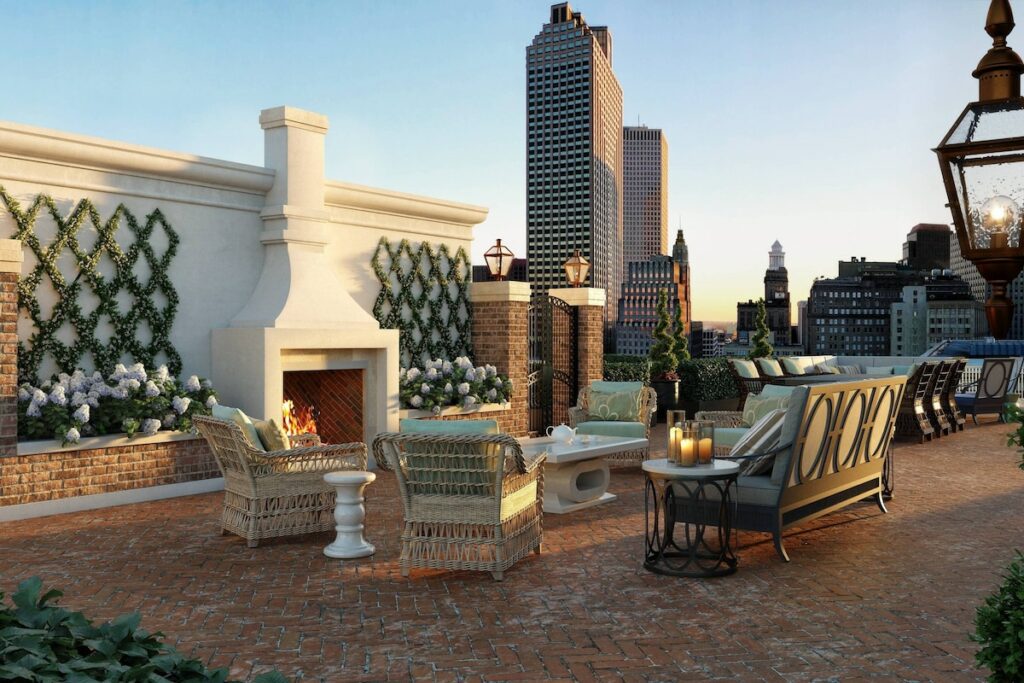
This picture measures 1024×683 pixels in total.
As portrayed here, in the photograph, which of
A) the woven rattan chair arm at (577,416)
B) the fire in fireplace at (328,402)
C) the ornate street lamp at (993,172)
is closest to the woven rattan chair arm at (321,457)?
the fire in fireplace at (328,402)

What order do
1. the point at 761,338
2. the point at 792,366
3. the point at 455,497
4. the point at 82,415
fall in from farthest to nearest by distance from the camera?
1. the point at 761,338
2. the point at 792,366
3. the point at 82,415
4. the point at 455,497

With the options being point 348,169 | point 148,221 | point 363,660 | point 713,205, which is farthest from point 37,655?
point 713,205

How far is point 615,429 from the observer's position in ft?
30.8

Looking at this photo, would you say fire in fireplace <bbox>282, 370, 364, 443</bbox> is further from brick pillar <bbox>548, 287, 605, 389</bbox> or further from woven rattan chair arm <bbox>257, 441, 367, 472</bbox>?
brick pillar <bbox>548, 287, 605, 389</bbox>

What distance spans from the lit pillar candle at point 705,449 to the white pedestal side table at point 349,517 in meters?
2.34

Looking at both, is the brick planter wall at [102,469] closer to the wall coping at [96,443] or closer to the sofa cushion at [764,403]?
the wall coping at [96,443]

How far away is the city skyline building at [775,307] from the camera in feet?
572

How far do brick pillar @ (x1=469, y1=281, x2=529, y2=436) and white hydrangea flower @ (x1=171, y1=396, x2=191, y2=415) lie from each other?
4688mm

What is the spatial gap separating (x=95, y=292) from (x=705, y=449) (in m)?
6.15

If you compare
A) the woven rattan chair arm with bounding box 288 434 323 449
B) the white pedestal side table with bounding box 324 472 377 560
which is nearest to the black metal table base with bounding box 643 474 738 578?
the white pedestal side table with bounding box 324 472 377 560

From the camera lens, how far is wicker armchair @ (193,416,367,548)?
612 cm

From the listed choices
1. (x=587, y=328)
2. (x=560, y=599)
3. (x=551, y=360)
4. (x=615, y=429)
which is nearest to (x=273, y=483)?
(x=560, y=599)

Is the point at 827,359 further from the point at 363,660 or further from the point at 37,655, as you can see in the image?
the point at 37,655

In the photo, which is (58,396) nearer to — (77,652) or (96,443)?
(96,443)
